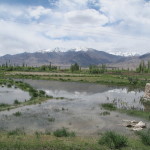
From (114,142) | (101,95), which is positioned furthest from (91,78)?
(114,142)

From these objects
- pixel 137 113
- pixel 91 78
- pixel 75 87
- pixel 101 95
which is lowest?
pixel 137 113

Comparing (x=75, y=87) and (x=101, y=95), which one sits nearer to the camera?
(x=101, y=95)

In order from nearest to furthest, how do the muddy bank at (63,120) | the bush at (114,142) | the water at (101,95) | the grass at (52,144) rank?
the grass at (52,144) → the bush at (114,142) → the muddy bank at (63,120) → the water at (101,95)

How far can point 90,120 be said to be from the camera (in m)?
24.1

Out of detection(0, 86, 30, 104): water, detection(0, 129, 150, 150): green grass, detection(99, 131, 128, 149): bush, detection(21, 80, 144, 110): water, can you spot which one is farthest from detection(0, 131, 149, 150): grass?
detection(0, 86, 30, 104): water

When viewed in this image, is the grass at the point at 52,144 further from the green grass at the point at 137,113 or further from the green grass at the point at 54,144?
the green grass at the point at 137,113

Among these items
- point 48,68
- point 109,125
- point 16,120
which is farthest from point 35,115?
point 48,68

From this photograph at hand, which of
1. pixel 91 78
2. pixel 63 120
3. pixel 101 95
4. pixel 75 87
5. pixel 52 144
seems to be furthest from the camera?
pixel 91 78

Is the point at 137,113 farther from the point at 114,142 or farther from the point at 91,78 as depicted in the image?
the point at 91,78

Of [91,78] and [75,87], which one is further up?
[91,78]

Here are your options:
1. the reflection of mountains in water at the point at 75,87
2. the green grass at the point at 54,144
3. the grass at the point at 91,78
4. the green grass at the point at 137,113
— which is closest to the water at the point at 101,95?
the reflection of mountains in water at the point at 75,87

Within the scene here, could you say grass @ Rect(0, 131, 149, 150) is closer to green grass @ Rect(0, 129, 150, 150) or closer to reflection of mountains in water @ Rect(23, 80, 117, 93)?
green grass @ Rect(0, 129, 150, 150)

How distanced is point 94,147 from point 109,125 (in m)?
8.34

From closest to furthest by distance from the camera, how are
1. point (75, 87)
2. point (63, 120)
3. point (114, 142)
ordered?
point (114, 142) → point (63, 120) → point (75, 87)
